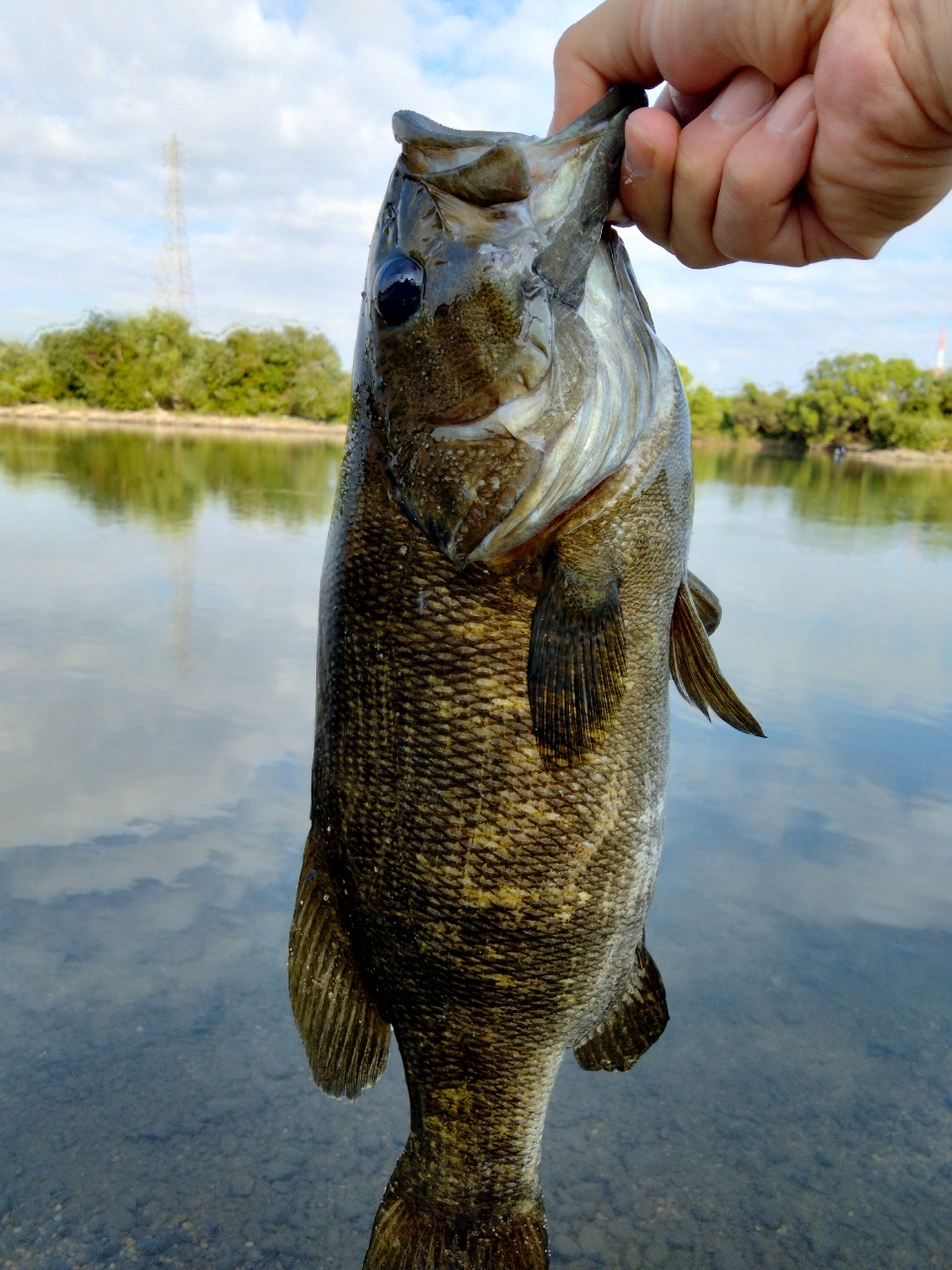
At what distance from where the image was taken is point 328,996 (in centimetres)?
223

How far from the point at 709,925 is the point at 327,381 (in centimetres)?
7430

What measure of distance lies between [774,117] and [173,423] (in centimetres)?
6365

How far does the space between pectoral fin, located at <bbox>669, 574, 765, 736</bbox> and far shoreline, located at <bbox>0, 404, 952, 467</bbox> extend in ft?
154

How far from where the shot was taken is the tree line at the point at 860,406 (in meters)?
85.6

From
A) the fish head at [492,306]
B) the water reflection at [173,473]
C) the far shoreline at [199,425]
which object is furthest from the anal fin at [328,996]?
the far shoreline at [199,425]

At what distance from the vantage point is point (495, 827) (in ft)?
6.46

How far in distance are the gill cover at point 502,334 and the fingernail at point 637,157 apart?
0.03m

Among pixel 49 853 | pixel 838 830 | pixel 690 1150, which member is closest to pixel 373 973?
pixel 690 1150

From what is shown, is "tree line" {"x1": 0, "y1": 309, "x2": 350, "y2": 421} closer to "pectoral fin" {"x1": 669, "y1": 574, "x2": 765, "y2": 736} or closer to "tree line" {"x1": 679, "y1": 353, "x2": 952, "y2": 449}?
"tree line" {"x1": 679, "y1": 353, "x2": 952, "y2": 449}

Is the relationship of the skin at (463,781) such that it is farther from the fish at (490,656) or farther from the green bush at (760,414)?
the green bush at (760,414)

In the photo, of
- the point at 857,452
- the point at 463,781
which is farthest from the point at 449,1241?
the point at 857,452

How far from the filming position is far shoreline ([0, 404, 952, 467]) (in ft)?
163

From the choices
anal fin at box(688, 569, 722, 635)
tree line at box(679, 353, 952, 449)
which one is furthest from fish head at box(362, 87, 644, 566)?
tree line at box(679, 353, 952, 449)

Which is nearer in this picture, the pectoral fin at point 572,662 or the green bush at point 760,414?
the pectoral fin at point 572,662
